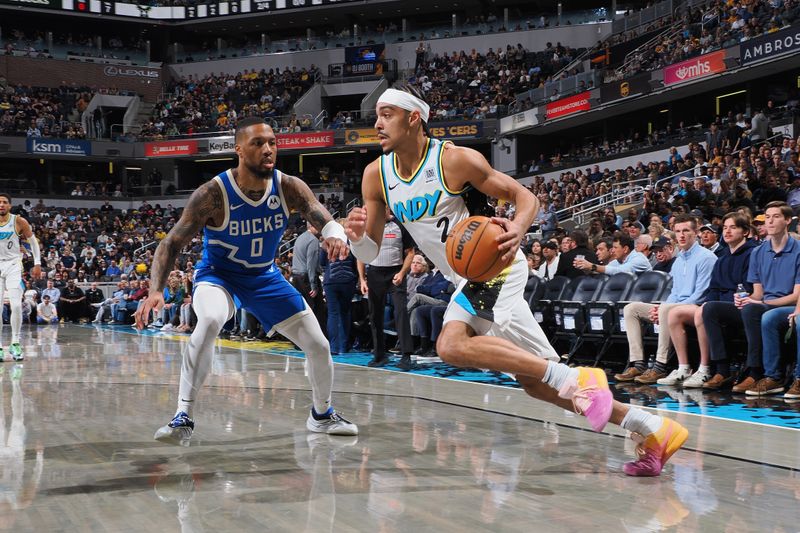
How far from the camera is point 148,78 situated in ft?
138

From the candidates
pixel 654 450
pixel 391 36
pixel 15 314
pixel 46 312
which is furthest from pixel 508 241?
pixel 391 36

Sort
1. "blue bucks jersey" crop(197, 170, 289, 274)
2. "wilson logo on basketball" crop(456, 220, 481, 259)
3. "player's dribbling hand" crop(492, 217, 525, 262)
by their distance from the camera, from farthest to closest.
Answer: "blue bucks jersey" crop(197, 170, 289, 274)
"wilson logo on basketball" crop(456, 220, 481, 259)
"player's dribbling hand" crop(492, 217, 525, 262)

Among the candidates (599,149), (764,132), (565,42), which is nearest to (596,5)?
(565,42)

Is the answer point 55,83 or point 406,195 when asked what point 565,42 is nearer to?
point 55,83

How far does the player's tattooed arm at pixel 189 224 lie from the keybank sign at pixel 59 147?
115ft

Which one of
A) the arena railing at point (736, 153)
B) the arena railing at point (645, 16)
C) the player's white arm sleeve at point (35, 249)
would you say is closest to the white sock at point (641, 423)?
the player's white arm sleeve at point (35, 249)

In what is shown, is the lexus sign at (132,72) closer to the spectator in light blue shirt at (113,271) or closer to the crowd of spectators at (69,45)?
the crowd of spectators at (69,45)

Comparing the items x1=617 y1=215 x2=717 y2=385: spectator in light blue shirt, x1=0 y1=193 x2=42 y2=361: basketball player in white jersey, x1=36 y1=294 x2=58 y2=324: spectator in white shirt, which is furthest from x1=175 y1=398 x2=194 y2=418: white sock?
x1=36 y1=294 x2=58 y2=324: spectator in white shirt

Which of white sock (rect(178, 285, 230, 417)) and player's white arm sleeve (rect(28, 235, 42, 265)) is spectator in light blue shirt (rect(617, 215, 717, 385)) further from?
player's white arm sleeve (rect(28, 235, 42, 265))

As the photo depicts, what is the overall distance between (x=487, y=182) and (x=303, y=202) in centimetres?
132

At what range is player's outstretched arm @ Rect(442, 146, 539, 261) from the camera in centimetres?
372

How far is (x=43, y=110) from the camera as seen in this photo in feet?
124

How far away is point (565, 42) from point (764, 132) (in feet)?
59.1

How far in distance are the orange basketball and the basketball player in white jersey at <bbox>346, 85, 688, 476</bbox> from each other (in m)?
0.05
